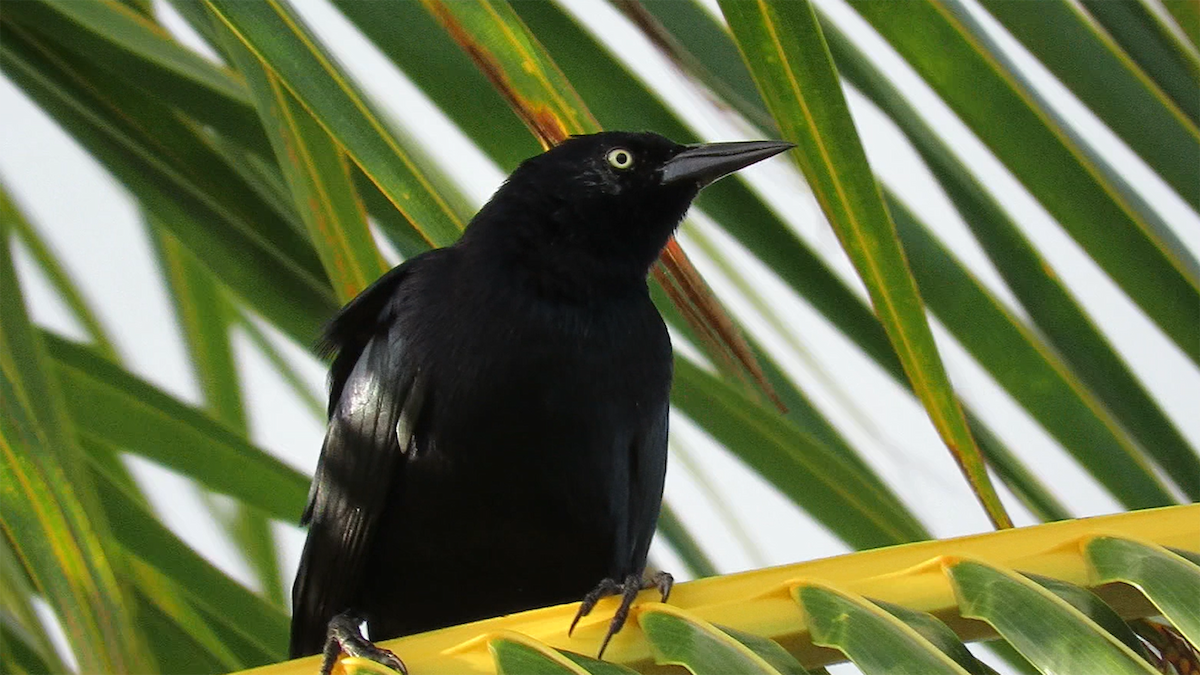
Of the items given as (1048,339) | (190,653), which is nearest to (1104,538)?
(1048,339)

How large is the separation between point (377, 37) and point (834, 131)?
1.90 ft

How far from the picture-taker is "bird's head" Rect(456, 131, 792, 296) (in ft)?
8.10

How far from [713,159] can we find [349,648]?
3.66 feet

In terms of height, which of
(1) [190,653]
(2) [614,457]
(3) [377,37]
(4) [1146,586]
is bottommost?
(1) [190,653]

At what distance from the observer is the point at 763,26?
1.37 meters

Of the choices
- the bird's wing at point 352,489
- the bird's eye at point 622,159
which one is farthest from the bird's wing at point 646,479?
the bird's eye at point 622,159

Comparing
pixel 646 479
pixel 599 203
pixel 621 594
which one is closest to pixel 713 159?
pixel 599 203

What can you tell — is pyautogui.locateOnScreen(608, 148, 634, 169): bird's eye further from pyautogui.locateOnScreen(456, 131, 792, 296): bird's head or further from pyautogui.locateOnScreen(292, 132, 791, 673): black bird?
pyautogui.locateOnScreen(292, 132, 791, 673): black bird

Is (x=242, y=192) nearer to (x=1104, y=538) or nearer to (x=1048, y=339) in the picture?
(x=1048, y=339)

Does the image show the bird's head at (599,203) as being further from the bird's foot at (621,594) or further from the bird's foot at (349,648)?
the bird's foot at (621,594)

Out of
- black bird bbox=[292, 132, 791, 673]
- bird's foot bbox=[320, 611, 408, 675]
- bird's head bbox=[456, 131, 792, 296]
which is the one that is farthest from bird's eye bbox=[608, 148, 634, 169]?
bird's foot bbox=[320, 611, 408, 675]

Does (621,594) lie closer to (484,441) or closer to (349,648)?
(349,648)

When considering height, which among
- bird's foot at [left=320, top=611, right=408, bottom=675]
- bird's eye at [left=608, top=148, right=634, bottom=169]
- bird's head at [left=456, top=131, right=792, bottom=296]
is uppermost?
bird's eye at [left=608, top=148, right=634, bottom=169]

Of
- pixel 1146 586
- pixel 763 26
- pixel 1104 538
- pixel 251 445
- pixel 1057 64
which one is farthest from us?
pixel 251 445
